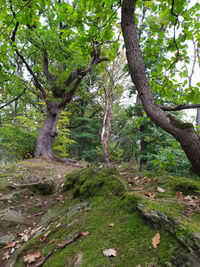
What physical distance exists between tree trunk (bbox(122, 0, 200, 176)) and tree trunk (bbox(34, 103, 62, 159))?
22.9 feet

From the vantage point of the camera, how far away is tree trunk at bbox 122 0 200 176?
1.90 metres

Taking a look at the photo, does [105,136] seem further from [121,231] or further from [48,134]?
[121,231]

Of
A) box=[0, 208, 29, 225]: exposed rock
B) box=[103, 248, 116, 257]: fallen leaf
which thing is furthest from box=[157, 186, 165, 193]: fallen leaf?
box=[0, 208, 29, 225]: exposed rock

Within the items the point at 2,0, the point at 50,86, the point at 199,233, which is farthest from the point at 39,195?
the point at 50,86

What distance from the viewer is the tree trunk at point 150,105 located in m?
1.90

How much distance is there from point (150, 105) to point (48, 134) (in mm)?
7359

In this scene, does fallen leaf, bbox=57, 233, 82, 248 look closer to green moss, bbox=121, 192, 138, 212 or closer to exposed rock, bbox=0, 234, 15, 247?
green moss, bbox=121, 192, 138, 212

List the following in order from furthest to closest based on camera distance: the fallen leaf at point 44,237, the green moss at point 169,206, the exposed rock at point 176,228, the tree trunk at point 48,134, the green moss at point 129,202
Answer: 1. the tree trunk at point 48,134
2. the fallen leaf at point 44,237
3. the green moss at point 129,202
4. the green moss at point 169,206
5. the exposed rock at point 176,228

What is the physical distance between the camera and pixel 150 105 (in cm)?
217

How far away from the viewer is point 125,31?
2.40 m

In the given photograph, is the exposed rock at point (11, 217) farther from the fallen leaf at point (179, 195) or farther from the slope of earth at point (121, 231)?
the fallen leaf at point (179, 195)

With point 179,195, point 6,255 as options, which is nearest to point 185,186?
point 179,195

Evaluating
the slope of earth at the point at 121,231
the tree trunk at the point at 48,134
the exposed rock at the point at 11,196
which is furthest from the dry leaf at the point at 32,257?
the tree trunk at the point at 48,134

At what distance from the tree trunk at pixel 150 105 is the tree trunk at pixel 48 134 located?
697cm
